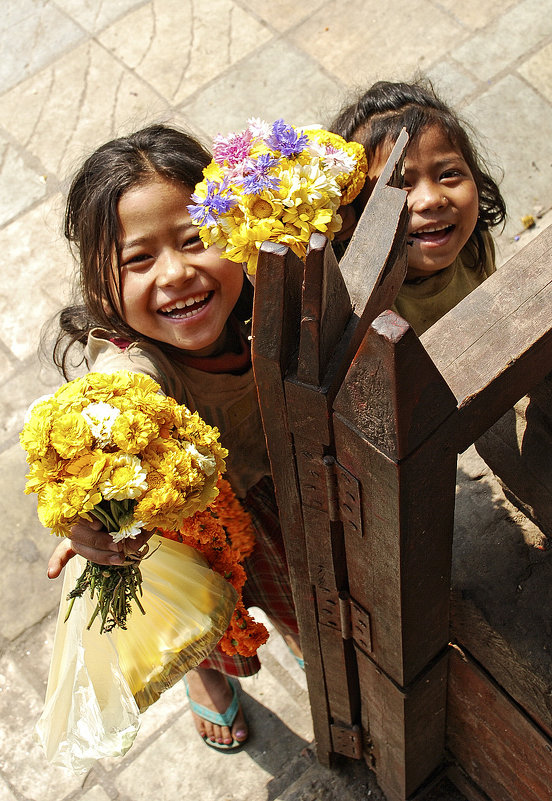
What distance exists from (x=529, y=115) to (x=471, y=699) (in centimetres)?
321

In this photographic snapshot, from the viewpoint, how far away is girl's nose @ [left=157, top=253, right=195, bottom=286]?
205cm

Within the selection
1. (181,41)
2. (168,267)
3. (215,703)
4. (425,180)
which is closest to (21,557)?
(215,703)

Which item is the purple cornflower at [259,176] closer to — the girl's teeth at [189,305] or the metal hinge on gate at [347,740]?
the girl's teeth at [189,305]

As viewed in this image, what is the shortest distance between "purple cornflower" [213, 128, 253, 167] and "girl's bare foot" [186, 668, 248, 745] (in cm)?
179

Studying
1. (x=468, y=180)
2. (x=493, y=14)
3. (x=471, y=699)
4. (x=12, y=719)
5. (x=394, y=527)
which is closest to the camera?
(x=394, y=527)

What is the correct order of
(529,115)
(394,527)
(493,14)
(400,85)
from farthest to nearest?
(493,14) → (529,115) → (400,85) → (394,527)

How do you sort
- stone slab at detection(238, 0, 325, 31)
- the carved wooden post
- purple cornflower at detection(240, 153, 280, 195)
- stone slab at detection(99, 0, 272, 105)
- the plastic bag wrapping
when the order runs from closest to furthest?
1. the carved wooden post
2. purple cornflower at detection(240, 153, 280, 195)
3. the plastic bag wrapping
4. stone slab at detection(99, 0, 272, 105)
5. stone slab at detection(238, 0, 325, 31)

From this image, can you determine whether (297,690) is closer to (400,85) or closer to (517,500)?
(517,500)

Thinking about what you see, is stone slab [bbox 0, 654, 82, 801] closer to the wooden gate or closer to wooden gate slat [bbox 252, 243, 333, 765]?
wooden gate slat [bbox 252, 243, 333, 765]

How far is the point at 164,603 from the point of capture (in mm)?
2244

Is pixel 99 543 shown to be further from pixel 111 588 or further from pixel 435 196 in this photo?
pixel 435 196

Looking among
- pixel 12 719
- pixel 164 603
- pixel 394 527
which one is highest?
pixel 394 527

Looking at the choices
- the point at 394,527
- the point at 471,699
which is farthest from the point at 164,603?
the point at 394,527

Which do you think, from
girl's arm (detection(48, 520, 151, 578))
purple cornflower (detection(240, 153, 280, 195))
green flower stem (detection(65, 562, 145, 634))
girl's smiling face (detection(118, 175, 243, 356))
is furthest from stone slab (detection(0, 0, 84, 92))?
girl's arm (detection(48, 520, 151, 578))
